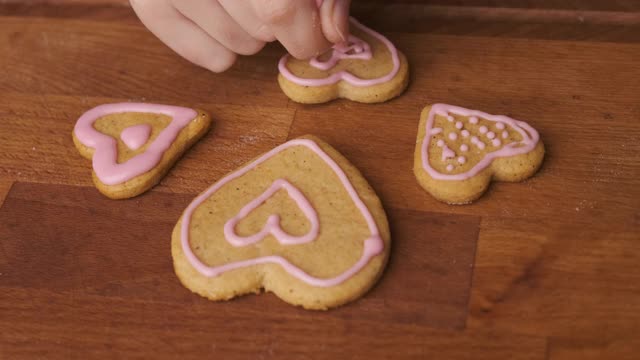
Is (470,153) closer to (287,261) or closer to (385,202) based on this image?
(385,202)

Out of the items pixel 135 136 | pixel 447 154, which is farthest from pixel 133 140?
pixel 447 154

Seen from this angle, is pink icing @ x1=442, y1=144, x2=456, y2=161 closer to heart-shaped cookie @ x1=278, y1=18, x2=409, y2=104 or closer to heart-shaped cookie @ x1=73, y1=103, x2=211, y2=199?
heart-shaped cookie @ x1=278, y1=18, x2=409, y2=104

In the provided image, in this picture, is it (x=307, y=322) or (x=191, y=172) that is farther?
(x=191, y=172)

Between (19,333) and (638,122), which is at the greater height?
(638,122)

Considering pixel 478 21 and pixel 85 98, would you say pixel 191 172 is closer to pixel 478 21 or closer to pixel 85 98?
pixel 85 98

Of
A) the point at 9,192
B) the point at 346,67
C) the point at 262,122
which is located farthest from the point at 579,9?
the point at 9,192

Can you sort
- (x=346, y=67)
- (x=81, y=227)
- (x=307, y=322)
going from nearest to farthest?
(x=307, y=322)
(x=81, y=227)
(x=346, y=67)
